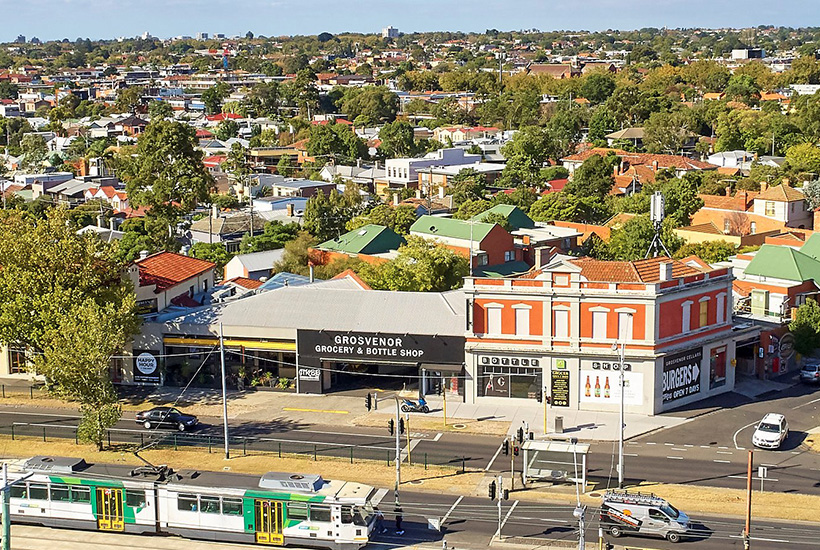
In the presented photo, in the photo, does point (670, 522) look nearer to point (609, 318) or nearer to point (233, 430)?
point (609, 318)

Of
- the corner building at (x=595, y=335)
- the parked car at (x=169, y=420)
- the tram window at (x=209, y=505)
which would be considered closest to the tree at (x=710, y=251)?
the corner building at (x=595, y=335)

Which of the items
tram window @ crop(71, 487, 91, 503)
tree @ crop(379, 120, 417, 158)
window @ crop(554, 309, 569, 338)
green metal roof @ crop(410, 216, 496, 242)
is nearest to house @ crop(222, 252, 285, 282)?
green metal roof @ crop(410, 216, 496, 242)

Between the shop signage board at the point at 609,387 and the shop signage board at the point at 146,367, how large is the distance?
2720cm

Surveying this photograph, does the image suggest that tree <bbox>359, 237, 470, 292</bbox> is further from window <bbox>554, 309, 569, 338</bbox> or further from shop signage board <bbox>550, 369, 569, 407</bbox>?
shop signage board <bbox>550, 369, 569, 407</bbox>

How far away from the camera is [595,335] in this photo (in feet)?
217

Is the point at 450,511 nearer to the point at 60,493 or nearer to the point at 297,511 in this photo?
the point at 297,511

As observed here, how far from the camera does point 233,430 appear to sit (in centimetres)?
6406

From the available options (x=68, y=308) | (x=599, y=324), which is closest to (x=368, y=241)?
(x=68, y=308)

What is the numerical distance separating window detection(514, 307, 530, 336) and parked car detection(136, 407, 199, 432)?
19588 millimetres

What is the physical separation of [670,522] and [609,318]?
20.4 metres

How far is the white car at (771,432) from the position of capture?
196 ft

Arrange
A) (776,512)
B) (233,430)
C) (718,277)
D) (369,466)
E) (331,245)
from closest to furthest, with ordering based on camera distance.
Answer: (776,512), (369,466), (233,430), (718,277), (331,245)

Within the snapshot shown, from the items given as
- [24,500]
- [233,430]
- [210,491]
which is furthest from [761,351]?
[24,500]

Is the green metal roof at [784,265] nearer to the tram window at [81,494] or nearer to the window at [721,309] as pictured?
the window at [721,309]
